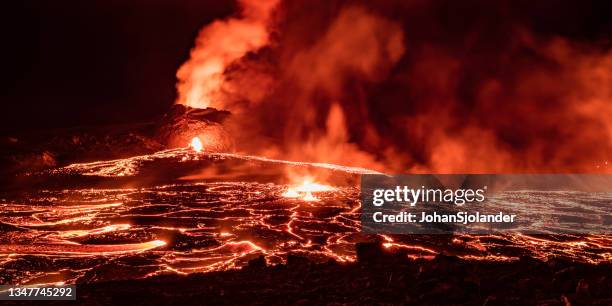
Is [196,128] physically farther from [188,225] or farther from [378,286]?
[378,286]

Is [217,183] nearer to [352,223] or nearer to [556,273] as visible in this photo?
[352,223]

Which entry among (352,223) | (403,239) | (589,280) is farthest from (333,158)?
(589,280)

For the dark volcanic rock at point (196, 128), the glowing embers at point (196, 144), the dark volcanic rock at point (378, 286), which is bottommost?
the dark volcanic rock at point (378, 286)

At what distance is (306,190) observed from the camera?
2462 cm

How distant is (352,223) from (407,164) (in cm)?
1481

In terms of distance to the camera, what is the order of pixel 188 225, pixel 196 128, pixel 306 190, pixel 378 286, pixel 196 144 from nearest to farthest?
pixel 378 286, pixel 188 225, pixel 306 190, pixel 196 128, pixel 196 144

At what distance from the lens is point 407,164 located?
3238cm

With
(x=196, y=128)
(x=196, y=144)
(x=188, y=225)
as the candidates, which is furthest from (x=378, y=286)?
(x=196, y=144)

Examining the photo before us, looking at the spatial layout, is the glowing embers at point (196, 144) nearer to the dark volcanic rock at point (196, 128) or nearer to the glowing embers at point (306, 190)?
the dark volcanic rock at point (196, 128)

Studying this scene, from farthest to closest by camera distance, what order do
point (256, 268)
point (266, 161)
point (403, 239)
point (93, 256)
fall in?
1. point (266, 161)
2. point (403, 239)
3. point (93, 256)
4. point (256, 268)

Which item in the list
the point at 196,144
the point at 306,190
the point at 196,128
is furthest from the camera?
the point at 196,144

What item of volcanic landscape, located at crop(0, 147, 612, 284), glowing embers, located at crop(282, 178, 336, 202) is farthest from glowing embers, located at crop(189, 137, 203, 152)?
glowing embers, located at crop(282, 178, 336, 202)

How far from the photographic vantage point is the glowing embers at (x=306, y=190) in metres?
23.4

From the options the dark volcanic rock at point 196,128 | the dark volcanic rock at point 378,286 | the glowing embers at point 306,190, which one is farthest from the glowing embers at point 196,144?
the dark volcanic rock at point 378,286
